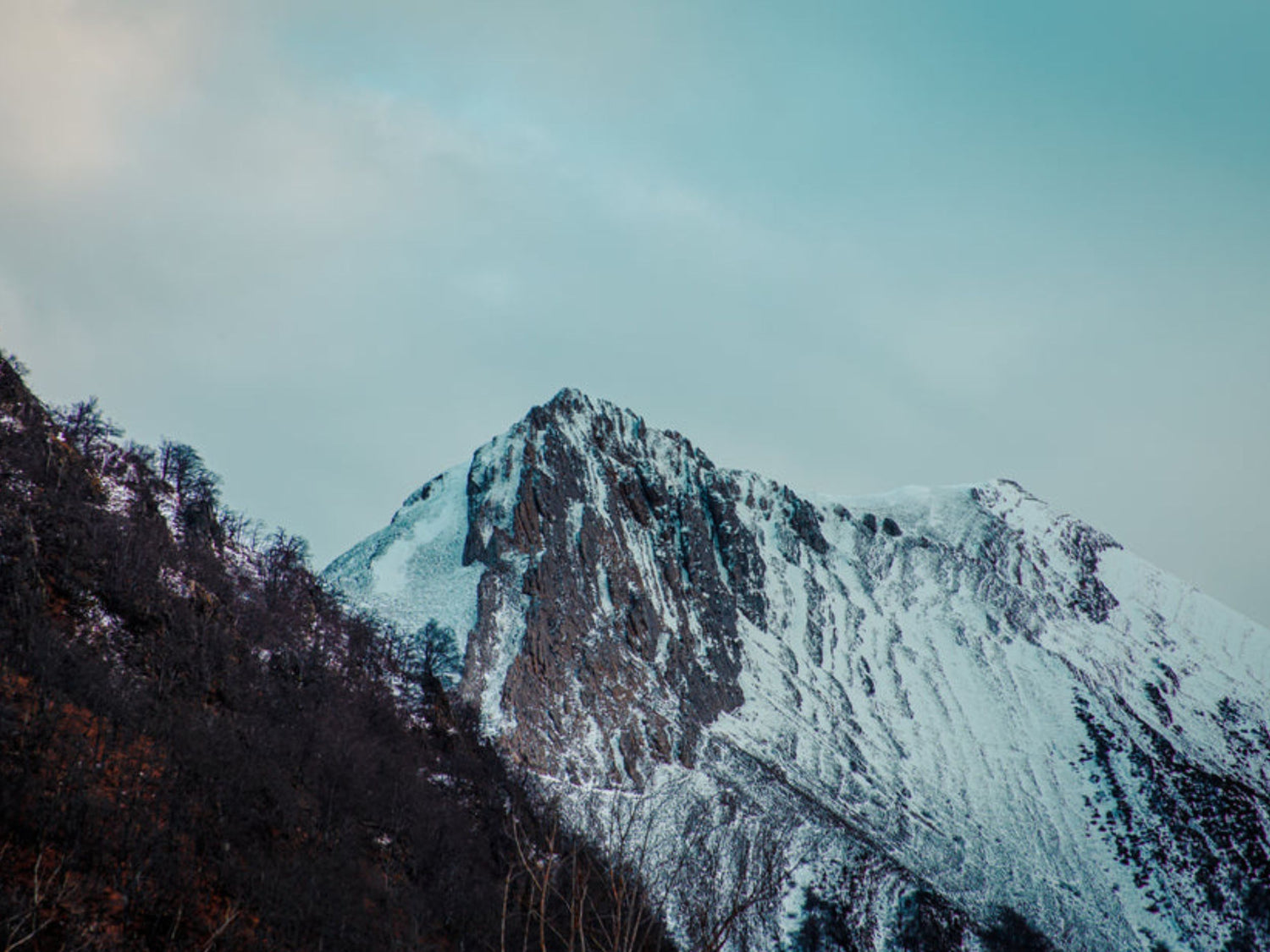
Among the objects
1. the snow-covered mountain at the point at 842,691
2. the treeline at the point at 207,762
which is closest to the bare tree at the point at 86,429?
the treeline at the point at 207,762

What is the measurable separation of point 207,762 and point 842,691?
103 metres

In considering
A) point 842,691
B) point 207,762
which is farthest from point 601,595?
point 207,762

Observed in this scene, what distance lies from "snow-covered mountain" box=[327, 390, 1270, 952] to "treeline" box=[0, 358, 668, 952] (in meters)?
8.82

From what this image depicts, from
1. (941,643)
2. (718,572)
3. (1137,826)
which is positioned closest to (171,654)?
(718,572)

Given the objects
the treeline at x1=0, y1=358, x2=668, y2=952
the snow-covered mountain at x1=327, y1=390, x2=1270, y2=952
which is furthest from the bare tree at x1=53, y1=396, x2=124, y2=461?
the snow-covered mountain at x1=327, y1=390, x2=1270, y2=952

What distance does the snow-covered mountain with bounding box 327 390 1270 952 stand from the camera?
72062mm

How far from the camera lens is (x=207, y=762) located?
105 feet

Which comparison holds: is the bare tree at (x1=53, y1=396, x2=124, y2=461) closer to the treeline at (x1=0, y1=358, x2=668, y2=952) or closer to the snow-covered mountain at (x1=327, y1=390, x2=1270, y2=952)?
the treeline at (x1=0, y1=358, x2=668, y2=952)

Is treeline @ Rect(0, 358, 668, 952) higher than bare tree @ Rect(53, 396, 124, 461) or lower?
lower

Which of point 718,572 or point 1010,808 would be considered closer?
point 1010,808

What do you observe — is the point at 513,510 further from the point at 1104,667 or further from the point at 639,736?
A: the point at 1104,667

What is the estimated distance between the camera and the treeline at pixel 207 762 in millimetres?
22219

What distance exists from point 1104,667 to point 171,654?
497 ft

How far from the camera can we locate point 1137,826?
10481 cm
